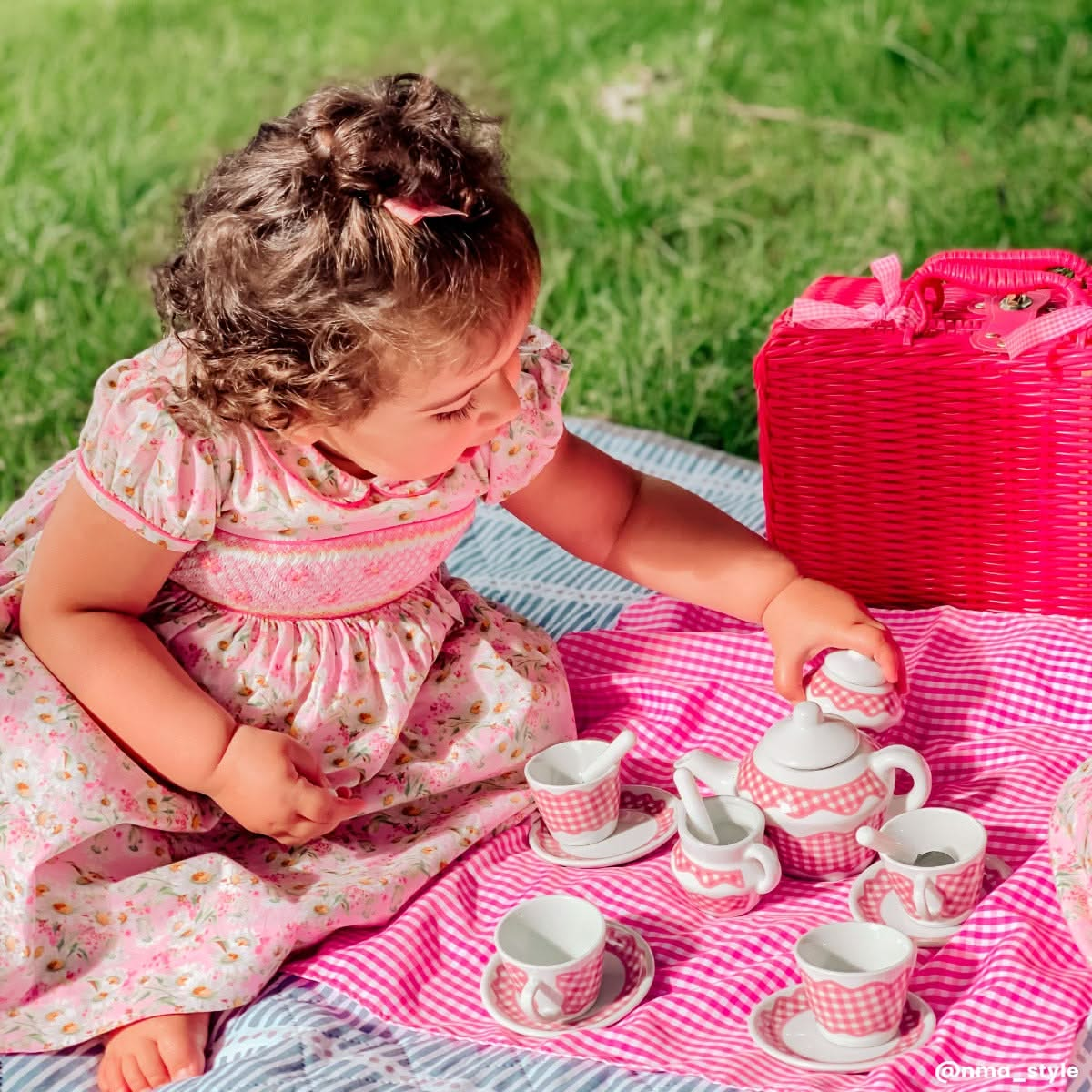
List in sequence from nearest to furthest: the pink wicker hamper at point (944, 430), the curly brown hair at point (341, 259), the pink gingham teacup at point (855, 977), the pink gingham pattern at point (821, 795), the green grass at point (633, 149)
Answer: the pink gingham teacup at point (855, 977) < the curly brown hair at point (341, 259) < the pink gingham pattern at point (821, 795) < the pink wicker hamper at point (944, 430) < the green grass at point (633, 149)

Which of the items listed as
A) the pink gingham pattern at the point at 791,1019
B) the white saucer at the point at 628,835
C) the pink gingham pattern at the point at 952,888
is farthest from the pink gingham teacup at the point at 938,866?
the white saucer at the point at 628,835

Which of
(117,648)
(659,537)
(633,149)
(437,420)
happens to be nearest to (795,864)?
(659,537)

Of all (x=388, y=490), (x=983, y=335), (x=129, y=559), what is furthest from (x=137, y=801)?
(x=983, y=335)

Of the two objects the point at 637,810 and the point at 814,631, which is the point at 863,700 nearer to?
the point at 814,631

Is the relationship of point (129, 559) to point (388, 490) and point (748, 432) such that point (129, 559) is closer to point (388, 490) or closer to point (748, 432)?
point (388, 490)

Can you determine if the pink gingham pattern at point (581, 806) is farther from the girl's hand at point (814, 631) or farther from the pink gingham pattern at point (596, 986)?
the girl's hand at point (814, 631)

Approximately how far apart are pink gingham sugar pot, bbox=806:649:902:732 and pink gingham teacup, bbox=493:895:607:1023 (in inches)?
14.0

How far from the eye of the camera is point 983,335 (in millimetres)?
1879

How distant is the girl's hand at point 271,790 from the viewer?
59.1 inches

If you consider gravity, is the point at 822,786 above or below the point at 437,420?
below

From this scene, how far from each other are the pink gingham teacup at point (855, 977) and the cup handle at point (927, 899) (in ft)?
0.24

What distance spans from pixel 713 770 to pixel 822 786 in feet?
Result: 0.44

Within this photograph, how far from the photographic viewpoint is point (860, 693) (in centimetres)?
162

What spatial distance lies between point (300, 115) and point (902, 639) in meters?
0.90
